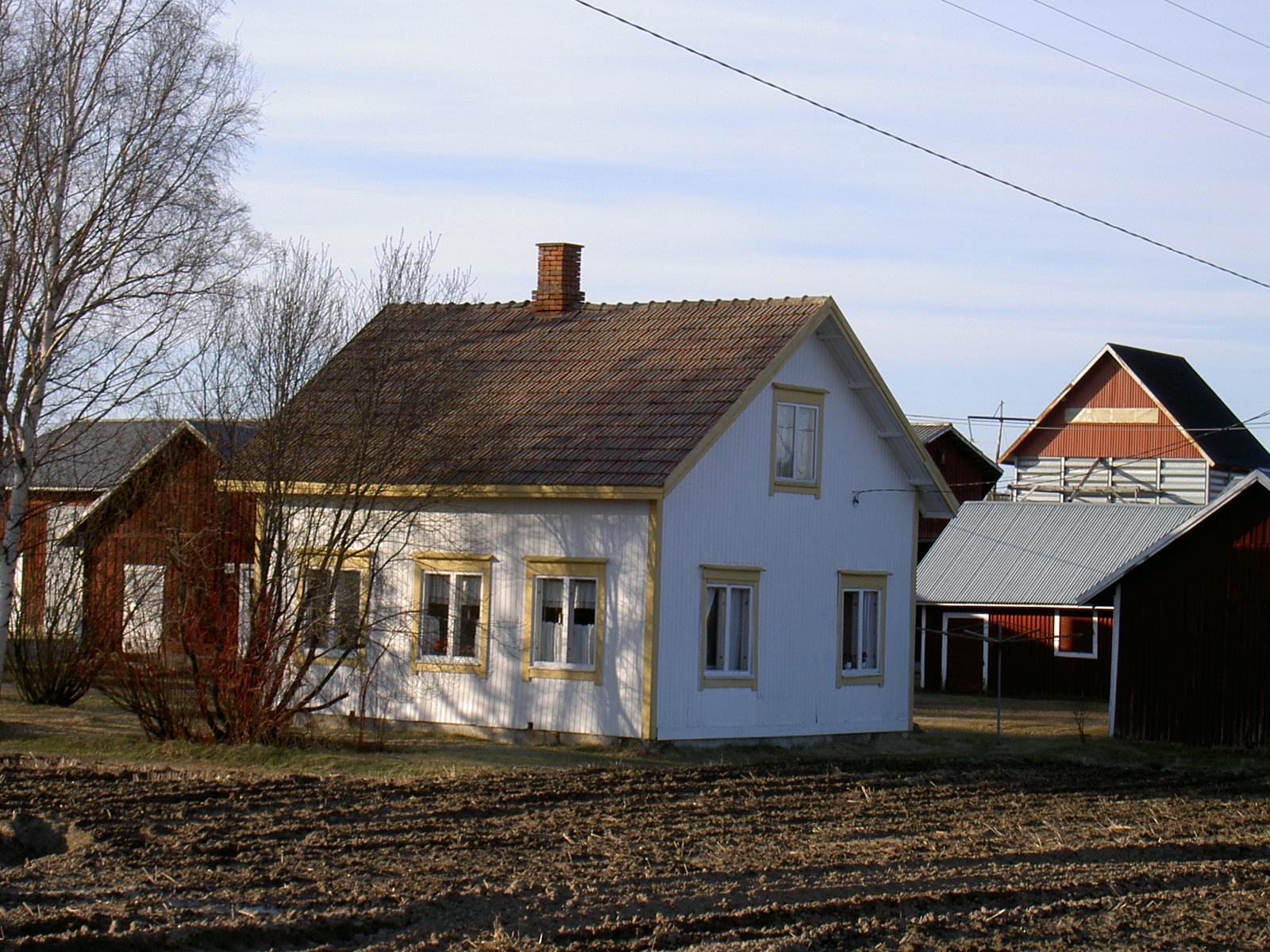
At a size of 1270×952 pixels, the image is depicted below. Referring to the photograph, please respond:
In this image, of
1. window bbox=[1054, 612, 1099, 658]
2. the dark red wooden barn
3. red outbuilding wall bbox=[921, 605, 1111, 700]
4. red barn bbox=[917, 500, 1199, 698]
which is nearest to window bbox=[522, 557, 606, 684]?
the dark red wooden barn

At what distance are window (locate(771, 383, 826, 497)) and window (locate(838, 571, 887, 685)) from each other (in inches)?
67.8

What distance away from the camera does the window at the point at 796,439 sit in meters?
23.8

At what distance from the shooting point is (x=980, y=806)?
17844 millimetres

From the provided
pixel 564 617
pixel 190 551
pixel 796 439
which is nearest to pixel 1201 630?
pixel 796 439

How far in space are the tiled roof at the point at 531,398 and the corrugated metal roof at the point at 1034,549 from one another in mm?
16786

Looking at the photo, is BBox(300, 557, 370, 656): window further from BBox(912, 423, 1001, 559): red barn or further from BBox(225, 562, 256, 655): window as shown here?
BBox(912, 423, 1001, 559): red barn

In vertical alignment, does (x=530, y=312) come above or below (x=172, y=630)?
above

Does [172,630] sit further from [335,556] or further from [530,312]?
[530,312]

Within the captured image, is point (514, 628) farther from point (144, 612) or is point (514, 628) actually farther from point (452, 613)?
point (144, 612)

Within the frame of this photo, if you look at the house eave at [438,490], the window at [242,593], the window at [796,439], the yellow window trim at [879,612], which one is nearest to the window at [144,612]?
the window at [242,593]

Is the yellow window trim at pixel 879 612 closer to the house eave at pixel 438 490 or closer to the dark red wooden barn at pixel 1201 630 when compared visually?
the dark red wooden barn at pixel 1201 630

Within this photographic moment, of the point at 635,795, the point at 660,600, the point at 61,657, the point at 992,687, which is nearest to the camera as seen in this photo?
the point at 635,795

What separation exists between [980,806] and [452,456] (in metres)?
8.99

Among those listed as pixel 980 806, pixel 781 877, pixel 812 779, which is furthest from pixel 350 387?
pixel 781 877
